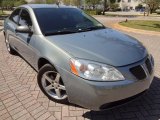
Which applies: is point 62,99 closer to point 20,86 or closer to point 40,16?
point 20,86

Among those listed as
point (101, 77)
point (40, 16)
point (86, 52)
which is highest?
point (40, 16)

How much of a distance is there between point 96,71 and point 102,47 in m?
0.63

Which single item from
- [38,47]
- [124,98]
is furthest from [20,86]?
[124,98]

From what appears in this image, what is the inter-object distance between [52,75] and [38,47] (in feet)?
2.03

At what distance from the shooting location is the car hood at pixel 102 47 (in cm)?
340

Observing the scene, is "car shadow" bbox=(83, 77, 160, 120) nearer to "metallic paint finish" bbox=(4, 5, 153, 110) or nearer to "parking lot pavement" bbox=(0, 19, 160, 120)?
"parking lot pavement" bbox=(0, 19, 160, 120)

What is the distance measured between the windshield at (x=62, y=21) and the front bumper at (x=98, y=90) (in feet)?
4.17

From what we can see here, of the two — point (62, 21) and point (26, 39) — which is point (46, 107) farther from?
point (62, 21)

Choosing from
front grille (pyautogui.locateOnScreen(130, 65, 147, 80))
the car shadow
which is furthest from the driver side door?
front grille (pyautogui.locateOnScreen(130, 65, 147, 80))

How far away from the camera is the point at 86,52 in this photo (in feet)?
11.5

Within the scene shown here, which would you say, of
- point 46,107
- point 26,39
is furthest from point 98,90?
point 26,39

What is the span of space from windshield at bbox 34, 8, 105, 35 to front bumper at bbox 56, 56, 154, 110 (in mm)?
1270

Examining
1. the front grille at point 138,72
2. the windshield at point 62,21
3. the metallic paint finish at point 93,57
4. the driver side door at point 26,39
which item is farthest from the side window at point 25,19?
the front grille at point 138,72

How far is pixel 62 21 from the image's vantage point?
472cm
